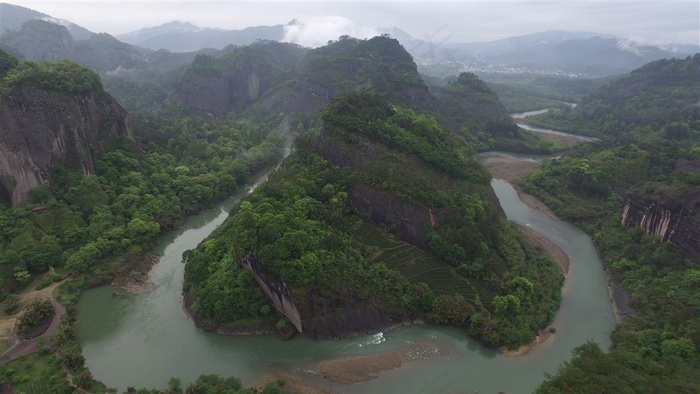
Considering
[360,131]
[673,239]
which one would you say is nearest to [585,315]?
[673,239]

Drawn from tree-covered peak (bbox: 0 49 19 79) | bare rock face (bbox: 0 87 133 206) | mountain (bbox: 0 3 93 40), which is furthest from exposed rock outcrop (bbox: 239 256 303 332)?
mountain (bbox: 0 3 93 40)

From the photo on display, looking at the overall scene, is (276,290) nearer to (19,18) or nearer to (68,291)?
(68,291)

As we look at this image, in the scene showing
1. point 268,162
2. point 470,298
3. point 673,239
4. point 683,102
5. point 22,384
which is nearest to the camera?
point 22,384

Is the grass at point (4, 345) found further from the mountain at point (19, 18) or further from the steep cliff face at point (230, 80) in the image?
the mountain at point (19, 18)

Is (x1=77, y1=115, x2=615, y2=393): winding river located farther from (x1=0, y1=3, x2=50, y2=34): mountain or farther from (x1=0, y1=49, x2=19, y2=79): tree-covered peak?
(x1=0, y1=3, x2=50, y2=34): mountain

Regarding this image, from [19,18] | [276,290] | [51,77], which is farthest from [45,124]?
[19,18]

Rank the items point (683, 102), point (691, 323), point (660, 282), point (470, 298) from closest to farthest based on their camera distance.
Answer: point (691, 323)
point (470, 298)
point (660, 282)
point (683, 102)

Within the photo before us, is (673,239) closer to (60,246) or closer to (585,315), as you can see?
(585,315)

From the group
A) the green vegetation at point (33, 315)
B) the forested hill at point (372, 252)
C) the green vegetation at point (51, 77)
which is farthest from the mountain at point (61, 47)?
the forested hill at point (372, 252)
